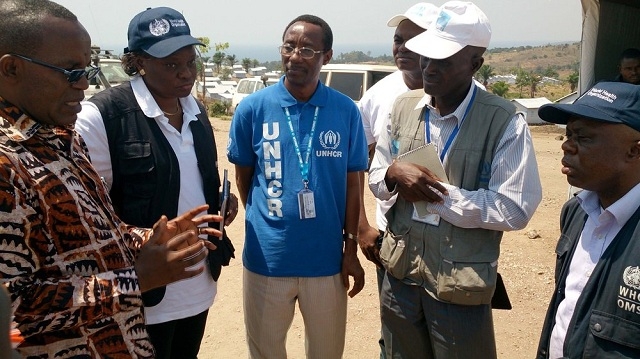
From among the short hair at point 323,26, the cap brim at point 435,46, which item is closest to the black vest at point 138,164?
the short hair at point 323,26

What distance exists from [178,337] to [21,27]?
162cm

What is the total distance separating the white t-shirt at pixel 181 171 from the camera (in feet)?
7.51

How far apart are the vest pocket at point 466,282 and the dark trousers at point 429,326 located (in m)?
0.09

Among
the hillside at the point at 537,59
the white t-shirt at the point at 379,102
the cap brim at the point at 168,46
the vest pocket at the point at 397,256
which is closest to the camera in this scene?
the cap brim at the point at 168,46

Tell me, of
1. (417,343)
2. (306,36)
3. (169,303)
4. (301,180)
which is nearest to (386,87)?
(306,36)

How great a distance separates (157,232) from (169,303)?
2.30ft

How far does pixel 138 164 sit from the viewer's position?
233 centimetres

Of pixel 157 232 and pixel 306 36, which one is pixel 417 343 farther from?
pixel 306 36

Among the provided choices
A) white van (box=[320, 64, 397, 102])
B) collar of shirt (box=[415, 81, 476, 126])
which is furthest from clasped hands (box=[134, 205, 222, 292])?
white van (box=[320, 64, 397, 102])

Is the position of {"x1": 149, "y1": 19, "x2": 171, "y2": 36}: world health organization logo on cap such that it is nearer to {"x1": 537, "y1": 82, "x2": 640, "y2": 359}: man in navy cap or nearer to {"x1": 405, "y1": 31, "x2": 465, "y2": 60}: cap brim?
{"x1": 405, "y1": 31, "x2": 465, "y2": 60}: cap brim

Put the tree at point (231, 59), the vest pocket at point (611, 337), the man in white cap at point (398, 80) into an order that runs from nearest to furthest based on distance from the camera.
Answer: the vest pocket at point (611, 337) → the man in white cap at point (398, 80) → the tree at point (231, 59)

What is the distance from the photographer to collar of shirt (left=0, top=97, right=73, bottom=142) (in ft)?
4.79

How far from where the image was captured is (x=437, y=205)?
2.36m

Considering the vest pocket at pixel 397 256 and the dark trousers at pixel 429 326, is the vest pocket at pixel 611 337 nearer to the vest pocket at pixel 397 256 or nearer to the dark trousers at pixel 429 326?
the dark trousers at pixel 429 326
